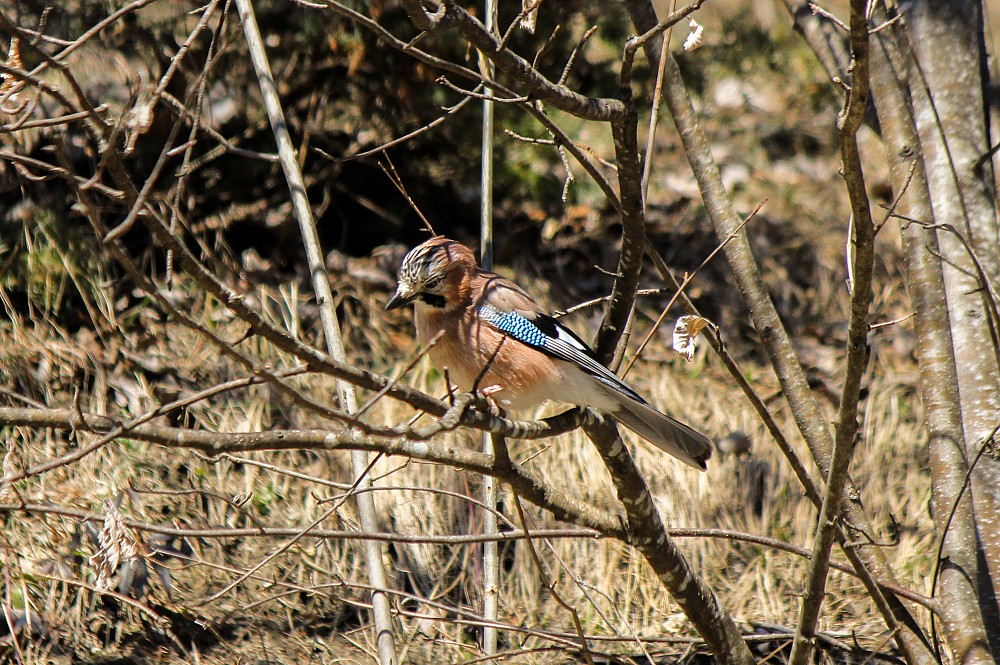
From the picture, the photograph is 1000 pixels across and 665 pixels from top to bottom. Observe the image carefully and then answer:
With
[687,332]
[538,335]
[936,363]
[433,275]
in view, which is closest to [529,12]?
[687,332]

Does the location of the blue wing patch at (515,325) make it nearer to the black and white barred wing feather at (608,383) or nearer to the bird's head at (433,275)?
the black and white barred wing feather at (608,383)

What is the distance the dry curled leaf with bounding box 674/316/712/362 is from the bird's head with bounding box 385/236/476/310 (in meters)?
1.16

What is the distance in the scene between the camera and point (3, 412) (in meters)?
1.80

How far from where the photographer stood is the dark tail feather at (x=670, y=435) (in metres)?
3.38

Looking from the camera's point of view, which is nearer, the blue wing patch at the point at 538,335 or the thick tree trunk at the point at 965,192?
the thick tree trunk at the point at 965,192

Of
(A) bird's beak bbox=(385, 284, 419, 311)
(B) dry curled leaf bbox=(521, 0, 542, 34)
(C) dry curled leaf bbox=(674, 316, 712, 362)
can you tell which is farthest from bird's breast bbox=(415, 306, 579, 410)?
(B) dry curled leaf bbox=(521, 0, 542, 34)

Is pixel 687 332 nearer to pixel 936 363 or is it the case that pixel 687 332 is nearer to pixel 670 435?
pixel 670 435

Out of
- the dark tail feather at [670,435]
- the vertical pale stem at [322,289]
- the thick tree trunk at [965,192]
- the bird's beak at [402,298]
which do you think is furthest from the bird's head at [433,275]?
the thick tree trunk at [965,192]

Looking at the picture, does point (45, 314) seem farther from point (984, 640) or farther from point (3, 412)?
point (984, 640)

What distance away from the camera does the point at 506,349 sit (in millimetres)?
3549

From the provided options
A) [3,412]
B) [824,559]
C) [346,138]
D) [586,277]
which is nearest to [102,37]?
[346,138]

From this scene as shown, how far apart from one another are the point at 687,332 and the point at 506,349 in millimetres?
1123

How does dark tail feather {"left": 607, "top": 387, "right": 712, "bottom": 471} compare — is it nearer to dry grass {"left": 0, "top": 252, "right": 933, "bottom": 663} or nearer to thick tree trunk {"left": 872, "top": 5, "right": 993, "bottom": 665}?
dry grass {"left": 0, "top": 252, "right": 933, "bottom": 663}

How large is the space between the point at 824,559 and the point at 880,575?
530 mm
